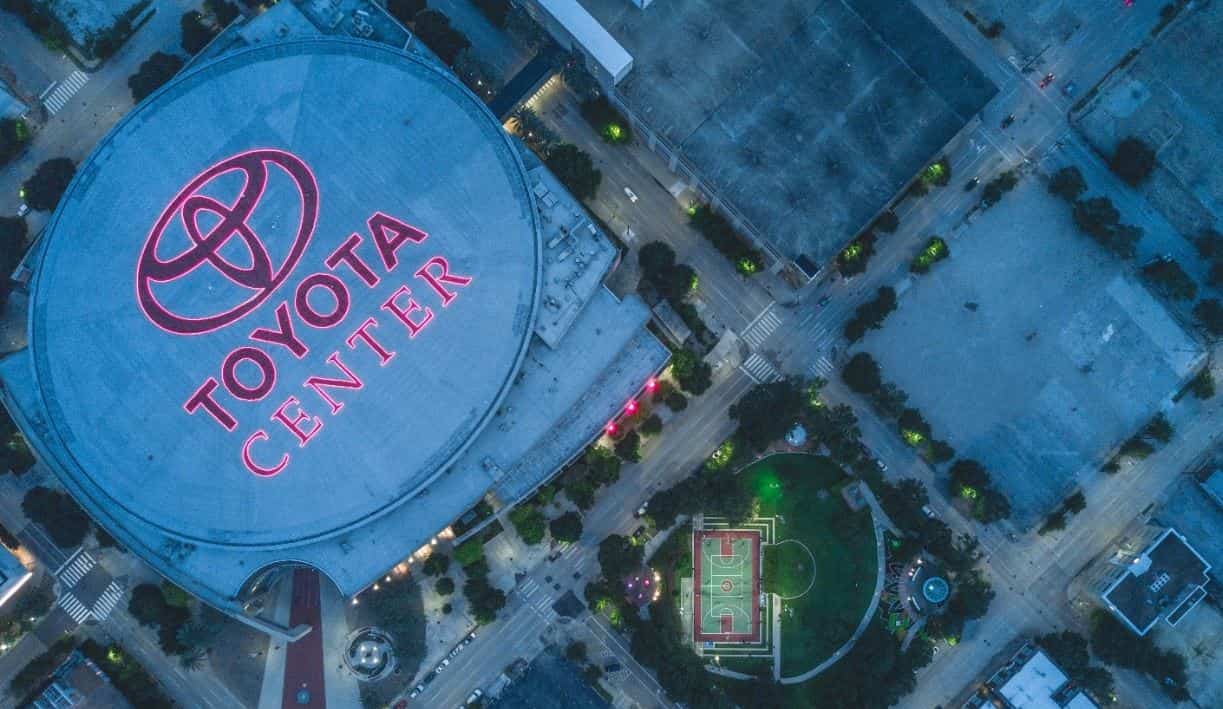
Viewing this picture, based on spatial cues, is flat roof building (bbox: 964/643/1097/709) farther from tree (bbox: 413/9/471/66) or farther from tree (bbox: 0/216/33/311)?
tree (bbox: 0/216/33/311)

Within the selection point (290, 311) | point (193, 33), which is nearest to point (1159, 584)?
point (290, 311)

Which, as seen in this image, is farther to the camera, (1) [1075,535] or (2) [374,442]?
(1) [1075,535]

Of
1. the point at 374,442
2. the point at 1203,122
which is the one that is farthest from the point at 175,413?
the point at 1203,122

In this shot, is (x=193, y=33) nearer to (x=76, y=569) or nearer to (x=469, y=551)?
(x=76, y=569)

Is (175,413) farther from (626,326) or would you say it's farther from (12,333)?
(626,326)

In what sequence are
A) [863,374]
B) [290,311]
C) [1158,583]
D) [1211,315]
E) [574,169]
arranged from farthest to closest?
[574,169] < [1211,315] < [863,374] < [1158,583] < [290,311]

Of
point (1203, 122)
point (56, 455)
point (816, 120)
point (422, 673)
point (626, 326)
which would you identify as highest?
point (1203, 122)

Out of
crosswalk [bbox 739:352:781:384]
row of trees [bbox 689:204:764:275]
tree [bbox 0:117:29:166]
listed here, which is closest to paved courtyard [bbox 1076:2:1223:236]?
row of trees [bbox 689:204:764:275]
